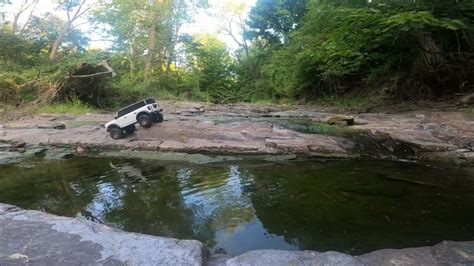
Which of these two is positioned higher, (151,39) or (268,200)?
(151,39)

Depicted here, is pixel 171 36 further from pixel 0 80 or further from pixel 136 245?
pixel 136 245

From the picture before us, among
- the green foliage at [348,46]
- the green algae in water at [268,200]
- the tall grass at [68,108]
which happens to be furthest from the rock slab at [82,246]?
the tall grass at [68,108]

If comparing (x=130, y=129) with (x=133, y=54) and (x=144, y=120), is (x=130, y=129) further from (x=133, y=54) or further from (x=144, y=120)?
(x=133, y=54)

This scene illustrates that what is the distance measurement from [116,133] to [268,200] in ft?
18.4

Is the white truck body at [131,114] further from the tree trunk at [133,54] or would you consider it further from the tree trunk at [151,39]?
the tree trunk at [133,54]

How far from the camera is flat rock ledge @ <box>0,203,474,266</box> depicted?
2.41 meters

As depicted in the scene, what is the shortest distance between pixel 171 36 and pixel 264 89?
9.36 meters

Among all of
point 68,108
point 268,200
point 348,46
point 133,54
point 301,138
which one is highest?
point 133,54

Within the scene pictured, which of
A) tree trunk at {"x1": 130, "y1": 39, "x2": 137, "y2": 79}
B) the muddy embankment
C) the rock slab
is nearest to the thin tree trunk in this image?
tree trunk at {"x1": 130, "y1": 39, "x2": 137, "y2": 79}

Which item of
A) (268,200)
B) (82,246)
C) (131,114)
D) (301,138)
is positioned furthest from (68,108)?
(82,246)

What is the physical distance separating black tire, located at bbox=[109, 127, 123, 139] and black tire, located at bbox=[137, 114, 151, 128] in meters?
0.57

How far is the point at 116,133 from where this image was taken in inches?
353

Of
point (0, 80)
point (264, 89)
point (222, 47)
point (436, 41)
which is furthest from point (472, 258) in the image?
point (222, 47)

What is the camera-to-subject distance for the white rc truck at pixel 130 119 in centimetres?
887
